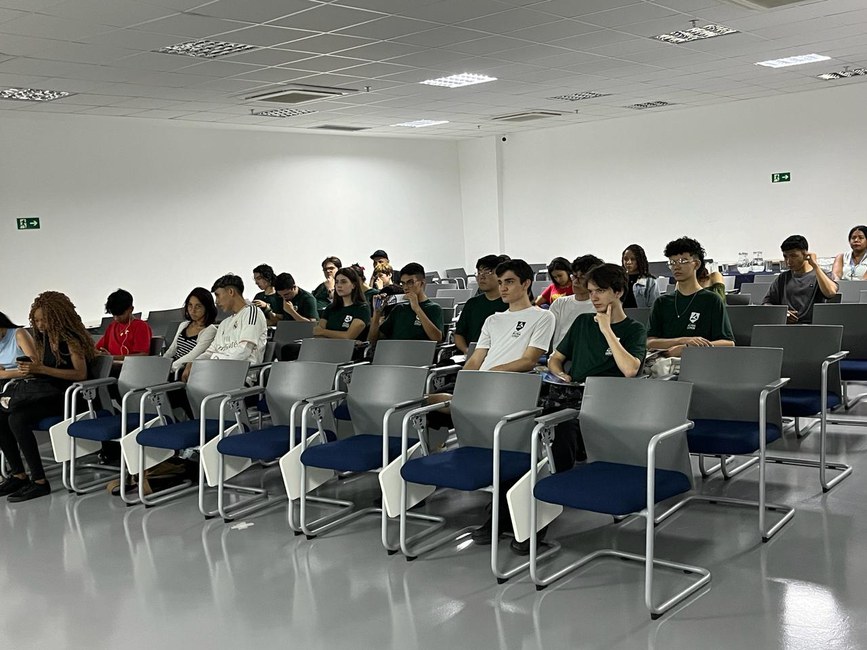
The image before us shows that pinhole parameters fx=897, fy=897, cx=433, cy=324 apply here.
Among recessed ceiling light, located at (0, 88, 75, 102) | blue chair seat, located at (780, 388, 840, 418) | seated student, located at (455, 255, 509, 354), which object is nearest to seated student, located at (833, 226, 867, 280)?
blue chair seat, located at (780, 388, 840, 418)

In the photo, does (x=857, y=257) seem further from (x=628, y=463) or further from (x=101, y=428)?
(x=101, y=428)

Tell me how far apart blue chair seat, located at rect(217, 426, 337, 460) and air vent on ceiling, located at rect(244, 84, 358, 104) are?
516cm

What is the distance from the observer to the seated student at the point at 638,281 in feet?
22.9

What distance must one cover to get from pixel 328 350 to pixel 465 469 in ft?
7.71

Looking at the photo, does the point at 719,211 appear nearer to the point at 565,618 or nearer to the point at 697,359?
the point at 697,359

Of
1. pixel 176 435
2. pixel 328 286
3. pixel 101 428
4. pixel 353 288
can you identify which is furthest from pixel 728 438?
pixel 328 286

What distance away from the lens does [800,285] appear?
675 centimetres

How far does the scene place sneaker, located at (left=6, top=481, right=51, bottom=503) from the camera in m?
5.85

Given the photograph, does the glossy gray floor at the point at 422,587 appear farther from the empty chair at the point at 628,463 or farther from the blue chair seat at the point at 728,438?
the blue chair seat at the point at 728,438

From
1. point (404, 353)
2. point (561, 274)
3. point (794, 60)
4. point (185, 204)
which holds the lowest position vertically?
point (404, 353)

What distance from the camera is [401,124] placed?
12984mm

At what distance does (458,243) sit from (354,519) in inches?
443

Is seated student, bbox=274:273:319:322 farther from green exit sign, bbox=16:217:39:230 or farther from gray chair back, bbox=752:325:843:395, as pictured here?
gray chair back, bbox=752:325:843:395

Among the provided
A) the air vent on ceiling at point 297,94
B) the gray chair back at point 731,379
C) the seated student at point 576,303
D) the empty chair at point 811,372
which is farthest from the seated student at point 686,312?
the air vent on ceiling at point 297,94
